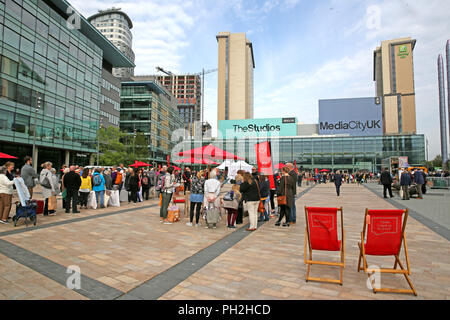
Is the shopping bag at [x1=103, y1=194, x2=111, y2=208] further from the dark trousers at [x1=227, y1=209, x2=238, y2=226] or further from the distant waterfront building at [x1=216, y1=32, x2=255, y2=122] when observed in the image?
the distant waterfront building at [x1=216, y1=32, x2=255, y2=122]

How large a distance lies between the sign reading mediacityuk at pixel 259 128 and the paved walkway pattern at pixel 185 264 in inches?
2864

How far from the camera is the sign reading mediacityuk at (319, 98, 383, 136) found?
6844cm

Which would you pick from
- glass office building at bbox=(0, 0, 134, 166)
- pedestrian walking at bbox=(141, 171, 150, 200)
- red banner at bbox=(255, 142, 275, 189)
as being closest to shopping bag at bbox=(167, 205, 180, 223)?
red banner at bbox=(255, 142, 275, 189)

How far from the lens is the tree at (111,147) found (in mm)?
36938

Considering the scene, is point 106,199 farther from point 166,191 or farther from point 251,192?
point 251,192

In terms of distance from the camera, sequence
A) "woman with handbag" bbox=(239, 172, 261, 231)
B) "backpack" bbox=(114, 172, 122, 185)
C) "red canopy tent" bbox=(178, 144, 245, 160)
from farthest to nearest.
→ "red canopy tent" bbox=(178, 144, 245, 160) < "backpack" bbox=(114, 172, 122, 185) < "woman with handbag" bbox=(239, 172, 261, 231)

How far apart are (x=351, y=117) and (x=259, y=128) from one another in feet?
85.3

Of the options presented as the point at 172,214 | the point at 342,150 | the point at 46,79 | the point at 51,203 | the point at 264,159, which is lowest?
the point at 172,214

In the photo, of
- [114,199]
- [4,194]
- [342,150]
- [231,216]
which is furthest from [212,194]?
[342,150]

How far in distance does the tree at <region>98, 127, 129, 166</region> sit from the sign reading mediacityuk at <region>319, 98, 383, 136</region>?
53071 mm

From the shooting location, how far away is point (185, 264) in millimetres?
4453

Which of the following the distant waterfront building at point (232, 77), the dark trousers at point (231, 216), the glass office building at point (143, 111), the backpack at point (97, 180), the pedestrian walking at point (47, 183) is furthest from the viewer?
the distant waterfront building at point (232, 77)

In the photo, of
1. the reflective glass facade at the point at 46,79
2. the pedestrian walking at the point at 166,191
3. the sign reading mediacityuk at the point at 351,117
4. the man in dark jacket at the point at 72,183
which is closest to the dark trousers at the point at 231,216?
the pedestrian walking at the point at 166,191

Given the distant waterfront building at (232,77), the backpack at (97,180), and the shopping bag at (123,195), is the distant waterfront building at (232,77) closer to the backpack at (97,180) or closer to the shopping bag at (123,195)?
the shopping bag at (123,195)
